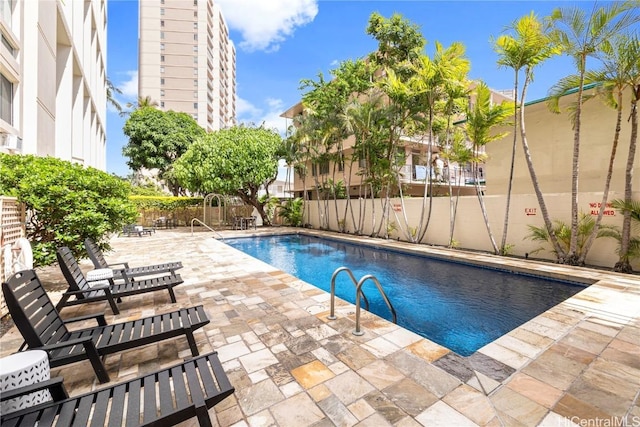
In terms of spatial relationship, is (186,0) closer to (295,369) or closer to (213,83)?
(213,83)

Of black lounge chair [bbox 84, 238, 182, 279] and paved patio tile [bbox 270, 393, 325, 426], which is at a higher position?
black lounge chair [bbox 84, 238, 182, 279]

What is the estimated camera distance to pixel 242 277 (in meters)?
6.98

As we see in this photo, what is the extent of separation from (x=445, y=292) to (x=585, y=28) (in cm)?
733

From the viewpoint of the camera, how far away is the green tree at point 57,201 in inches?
198

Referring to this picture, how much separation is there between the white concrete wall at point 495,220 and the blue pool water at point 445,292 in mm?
2082

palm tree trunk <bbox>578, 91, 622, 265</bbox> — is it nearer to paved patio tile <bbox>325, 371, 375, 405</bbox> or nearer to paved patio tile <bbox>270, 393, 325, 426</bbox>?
paved patio tile <bbox>325, 371, 375, 405</bbox>

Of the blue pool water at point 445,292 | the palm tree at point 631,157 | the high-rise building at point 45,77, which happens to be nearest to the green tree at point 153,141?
the high-rise building at point 45,77

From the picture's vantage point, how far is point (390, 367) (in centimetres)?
311

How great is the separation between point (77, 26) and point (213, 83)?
183 ft

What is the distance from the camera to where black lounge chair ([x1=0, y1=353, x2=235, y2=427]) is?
74.5 inches

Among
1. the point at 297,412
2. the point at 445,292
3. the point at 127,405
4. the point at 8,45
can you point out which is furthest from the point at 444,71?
the point at 8,45

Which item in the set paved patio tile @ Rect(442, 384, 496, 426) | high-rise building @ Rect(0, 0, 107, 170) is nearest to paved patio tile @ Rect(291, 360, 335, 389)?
paved patio tile @ Rect(442, 384, 496, 426)

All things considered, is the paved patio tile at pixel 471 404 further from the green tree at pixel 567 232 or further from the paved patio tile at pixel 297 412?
the green tree at pixel 567 232

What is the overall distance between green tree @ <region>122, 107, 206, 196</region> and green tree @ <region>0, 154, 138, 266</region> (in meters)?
24.8
